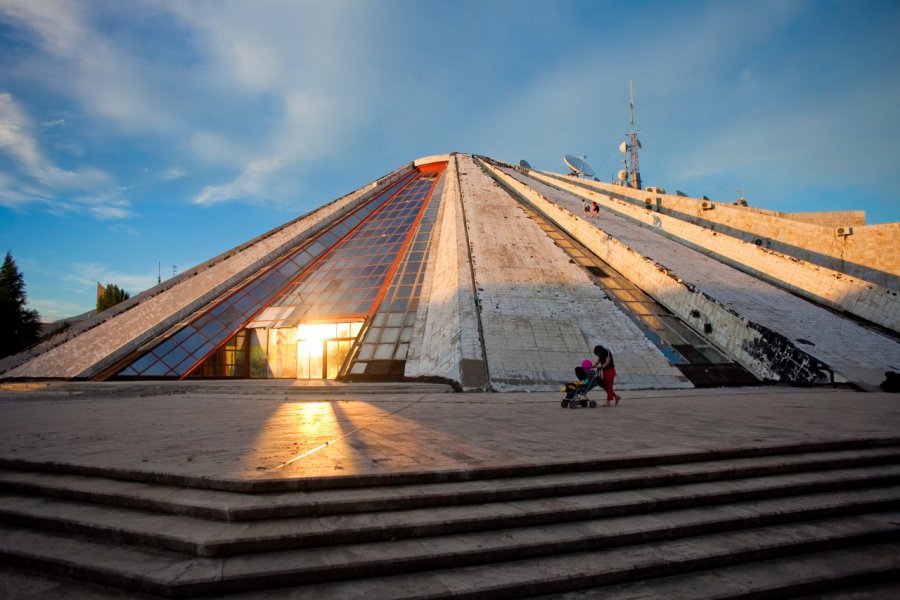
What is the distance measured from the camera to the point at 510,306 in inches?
475

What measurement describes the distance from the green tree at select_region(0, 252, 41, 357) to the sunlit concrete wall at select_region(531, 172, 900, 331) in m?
30.7

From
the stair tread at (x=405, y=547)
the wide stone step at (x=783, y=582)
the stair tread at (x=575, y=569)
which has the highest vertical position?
the stair tread at (x=405, y=547)

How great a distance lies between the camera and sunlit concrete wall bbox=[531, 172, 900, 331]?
13.2m

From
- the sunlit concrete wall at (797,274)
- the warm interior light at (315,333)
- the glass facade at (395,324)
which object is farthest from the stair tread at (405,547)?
the sunlit concrete wall at (797,274)

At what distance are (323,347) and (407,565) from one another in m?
12.3

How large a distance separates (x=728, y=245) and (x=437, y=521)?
18064 millimetres

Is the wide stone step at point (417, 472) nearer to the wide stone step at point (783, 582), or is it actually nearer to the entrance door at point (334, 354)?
the wide stone step at point (783, 582)

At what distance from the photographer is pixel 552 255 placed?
1489 centimetres

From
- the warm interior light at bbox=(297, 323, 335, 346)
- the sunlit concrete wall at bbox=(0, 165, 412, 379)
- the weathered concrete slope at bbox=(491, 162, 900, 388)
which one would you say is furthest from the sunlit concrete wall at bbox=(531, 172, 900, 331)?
the sunlit concrete wall at bbox=(0, 165, 412, 379)

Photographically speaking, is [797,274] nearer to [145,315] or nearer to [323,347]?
[323,347]

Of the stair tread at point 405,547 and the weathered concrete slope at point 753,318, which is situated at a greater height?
the weathered concrete slope at point 753,318

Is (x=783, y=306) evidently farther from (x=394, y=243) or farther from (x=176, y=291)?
(x=176, y=291)

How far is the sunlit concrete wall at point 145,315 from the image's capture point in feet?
44.5

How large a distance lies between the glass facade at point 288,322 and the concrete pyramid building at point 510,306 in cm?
6
